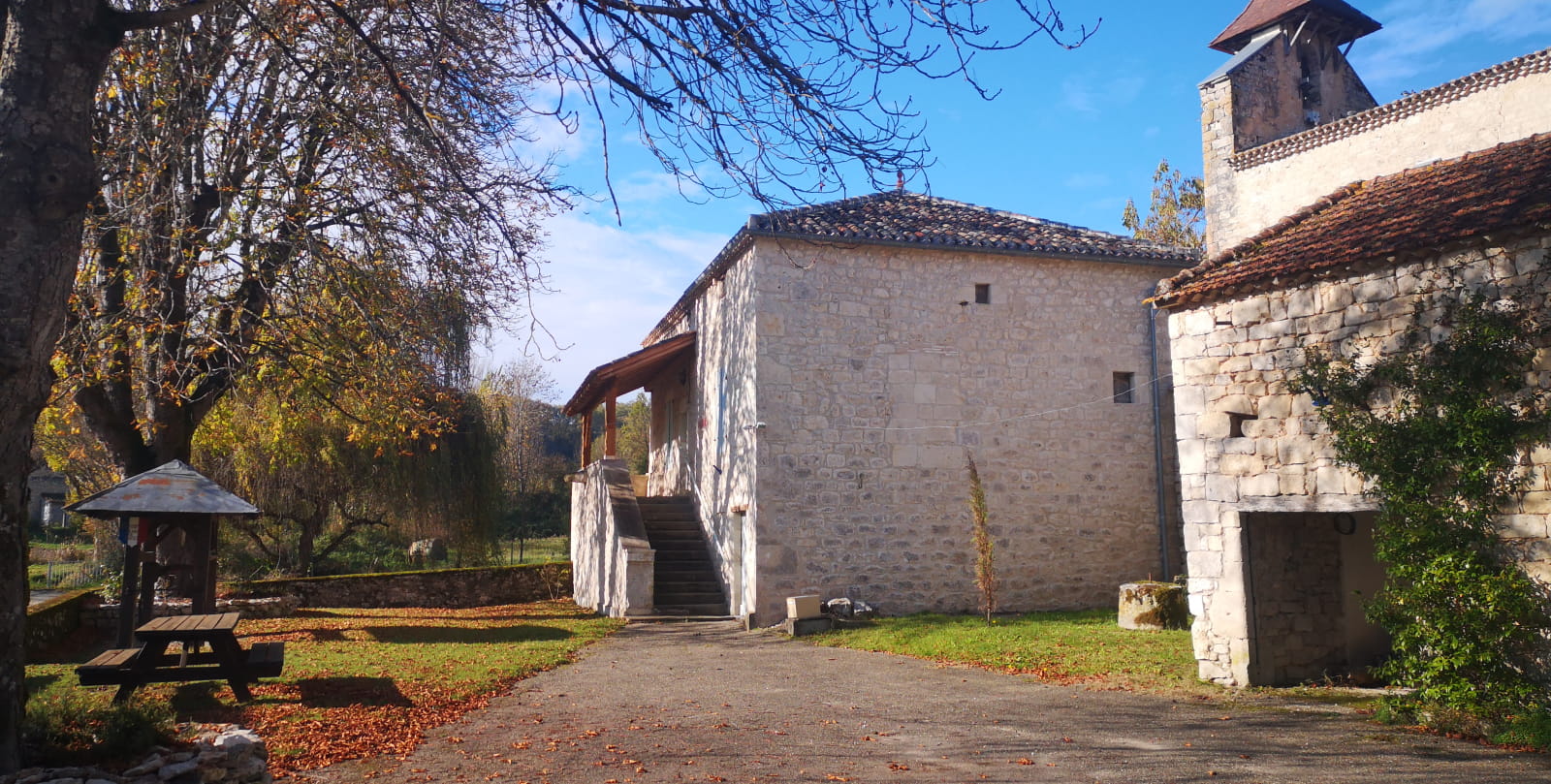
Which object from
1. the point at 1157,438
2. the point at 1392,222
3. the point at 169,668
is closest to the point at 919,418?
the point at 1157,438

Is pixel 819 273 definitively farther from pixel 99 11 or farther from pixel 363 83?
pixel 99 11

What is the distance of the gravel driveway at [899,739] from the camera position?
5023 millimetres

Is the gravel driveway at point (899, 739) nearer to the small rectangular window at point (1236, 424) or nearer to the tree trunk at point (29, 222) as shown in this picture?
the tree trunk at point (29, 222)

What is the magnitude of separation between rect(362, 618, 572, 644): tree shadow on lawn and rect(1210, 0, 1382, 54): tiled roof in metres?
16.0

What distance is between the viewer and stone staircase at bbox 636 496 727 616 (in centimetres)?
1378

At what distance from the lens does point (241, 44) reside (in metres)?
9.34

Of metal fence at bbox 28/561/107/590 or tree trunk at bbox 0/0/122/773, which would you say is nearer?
tree trunk at bbox 0/0/122/773

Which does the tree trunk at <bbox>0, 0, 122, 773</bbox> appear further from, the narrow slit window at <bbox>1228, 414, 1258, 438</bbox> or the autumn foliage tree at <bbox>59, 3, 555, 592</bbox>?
the narrow slit window at <bbox>1228, 414, 1258, 438</bbox>

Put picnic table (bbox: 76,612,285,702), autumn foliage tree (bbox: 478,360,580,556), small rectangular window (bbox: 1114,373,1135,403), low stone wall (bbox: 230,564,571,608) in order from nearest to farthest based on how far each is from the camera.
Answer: picnic table (bbox: 76,612,285,702)
small rectangular window (bbox: 1114,373,1135,403)
low stone wall (bbox: 230,564,571,608)
autumn foliage tree (bbox: 478,360,580,556)

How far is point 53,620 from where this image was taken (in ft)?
33.9

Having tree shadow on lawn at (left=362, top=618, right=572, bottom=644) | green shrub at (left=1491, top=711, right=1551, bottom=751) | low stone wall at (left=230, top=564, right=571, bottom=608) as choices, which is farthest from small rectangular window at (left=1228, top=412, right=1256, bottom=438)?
low stone wall at (left=230, top=564, right=571, bottom=608)

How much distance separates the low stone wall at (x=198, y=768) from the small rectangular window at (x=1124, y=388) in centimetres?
1263

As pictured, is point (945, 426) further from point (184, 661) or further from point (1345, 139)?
point (184, 661)

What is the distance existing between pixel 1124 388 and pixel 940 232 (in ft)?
12.2
